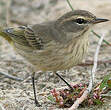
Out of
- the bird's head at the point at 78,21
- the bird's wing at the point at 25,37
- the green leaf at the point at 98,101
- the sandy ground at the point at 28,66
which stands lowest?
the sandy ground at the point at 28,66

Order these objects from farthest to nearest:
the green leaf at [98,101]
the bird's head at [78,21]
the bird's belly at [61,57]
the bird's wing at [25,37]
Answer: the bird's wing at [25,37], the bird's head at [78,21], the bird's belly at [61,57], the green leaf at [98,101]

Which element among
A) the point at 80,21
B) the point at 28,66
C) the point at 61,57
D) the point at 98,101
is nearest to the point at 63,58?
the point at 61,57

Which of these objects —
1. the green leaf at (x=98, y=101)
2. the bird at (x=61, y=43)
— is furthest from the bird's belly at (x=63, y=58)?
the green leaf at (x=98, y=101)

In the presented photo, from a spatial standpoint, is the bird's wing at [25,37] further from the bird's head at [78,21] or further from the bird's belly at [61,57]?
the bird's head at [78,21]

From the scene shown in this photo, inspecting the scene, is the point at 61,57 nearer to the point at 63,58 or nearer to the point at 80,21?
the point at 63,58

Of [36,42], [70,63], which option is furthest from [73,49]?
[36,42]

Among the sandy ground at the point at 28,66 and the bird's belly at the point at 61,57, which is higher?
the bird's belly at the point at 61,57

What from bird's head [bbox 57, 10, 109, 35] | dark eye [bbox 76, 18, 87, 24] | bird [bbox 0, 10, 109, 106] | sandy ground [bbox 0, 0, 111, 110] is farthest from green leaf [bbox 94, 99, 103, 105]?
dark eye [bbox 76, 18, 87, 24]

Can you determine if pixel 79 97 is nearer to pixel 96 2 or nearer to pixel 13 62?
pixel 13 62
